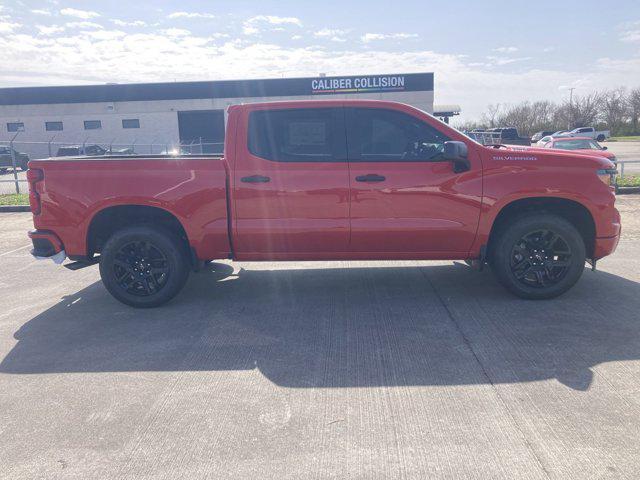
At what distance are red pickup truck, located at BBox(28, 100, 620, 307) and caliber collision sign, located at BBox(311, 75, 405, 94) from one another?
30303mm

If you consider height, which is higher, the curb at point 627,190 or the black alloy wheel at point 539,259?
the black alloy wheel at point 539,259

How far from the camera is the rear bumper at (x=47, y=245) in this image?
216 inches

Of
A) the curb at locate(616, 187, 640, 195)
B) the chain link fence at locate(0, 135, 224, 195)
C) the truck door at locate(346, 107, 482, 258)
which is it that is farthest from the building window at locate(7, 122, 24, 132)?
the truck door at locate(346, 107, 482, 258)

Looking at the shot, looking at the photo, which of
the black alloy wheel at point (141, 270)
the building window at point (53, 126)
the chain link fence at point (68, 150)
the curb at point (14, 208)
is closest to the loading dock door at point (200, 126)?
the chain link fence at point (68, 150)

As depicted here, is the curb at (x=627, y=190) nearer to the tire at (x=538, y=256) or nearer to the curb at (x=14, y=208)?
the tire at (x=538, y=256)

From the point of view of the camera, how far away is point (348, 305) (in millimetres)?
5465

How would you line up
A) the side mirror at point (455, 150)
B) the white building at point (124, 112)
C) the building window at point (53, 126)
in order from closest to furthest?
the side mirror at point (455, 150) → the white building at point (124, 112) → the building window at point (53, 126)

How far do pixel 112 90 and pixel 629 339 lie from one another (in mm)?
39198

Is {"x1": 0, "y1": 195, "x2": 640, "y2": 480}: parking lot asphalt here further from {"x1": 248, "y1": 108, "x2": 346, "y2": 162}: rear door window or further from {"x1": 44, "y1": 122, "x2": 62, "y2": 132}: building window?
{"x1": 44, "y1": 122, "x2": 62, "y2": 132}: building window

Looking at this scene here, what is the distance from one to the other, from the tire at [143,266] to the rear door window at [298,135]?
4.39 ft

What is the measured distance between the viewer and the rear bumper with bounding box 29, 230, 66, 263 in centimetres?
548

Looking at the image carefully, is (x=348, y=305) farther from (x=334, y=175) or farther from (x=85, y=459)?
(x=85, y=459)

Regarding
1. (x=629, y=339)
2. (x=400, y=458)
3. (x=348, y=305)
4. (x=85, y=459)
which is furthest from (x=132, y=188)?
(x=629, y=339)

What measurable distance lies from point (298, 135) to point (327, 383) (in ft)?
8.78
